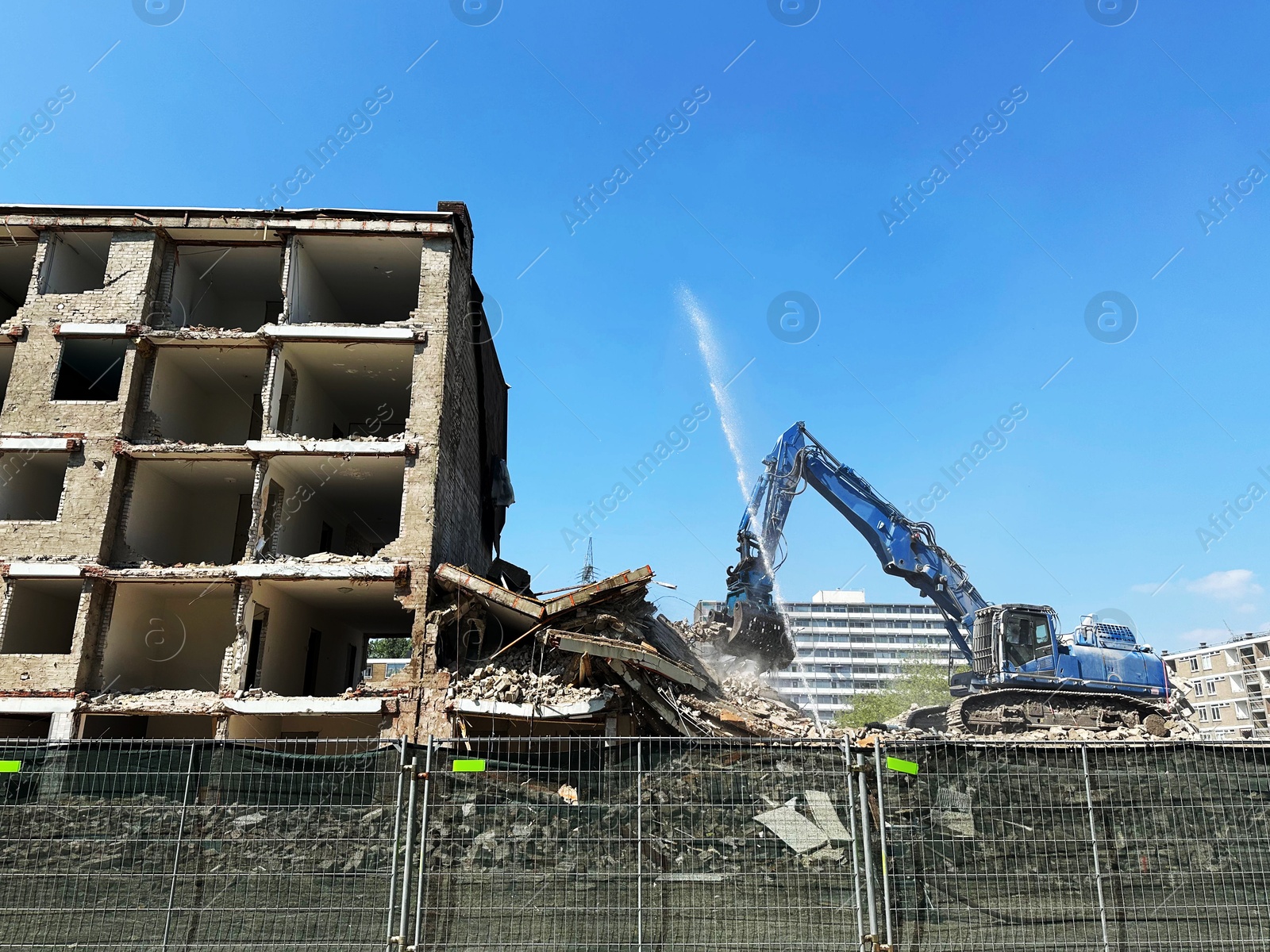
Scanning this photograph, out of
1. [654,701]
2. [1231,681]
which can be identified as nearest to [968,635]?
[654,701]

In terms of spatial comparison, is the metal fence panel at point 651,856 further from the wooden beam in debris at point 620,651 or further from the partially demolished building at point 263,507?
the partially demolished building at point 263,507

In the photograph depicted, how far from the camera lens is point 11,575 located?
17.8 meters

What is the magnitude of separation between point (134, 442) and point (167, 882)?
13.7 metres

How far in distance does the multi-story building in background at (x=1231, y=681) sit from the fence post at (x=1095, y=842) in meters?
68.0

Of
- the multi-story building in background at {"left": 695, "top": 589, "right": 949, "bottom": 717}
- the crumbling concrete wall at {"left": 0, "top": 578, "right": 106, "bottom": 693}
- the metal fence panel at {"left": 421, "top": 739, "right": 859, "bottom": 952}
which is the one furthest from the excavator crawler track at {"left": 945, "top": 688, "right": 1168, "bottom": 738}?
the multi-story building in background at {"left": 695, "top": 589, "right": 949, "bottom": 717}

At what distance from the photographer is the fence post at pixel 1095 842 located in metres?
7.41

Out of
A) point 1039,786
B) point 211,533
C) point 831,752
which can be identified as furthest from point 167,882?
point 211,533

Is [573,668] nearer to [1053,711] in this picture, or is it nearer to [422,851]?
[422,851]

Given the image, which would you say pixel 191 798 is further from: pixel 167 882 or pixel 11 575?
pixel 11 575

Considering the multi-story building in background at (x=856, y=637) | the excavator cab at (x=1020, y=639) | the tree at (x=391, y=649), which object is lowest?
the excavator cab at (x=1020, y=639)

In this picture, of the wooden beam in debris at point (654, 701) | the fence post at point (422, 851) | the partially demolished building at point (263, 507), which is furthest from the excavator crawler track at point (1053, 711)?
the fence post at point (422, 851)

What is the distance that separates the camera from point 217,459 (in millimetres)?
19031

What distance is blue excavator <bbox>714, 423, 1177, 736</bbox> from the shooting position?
21.7 metres

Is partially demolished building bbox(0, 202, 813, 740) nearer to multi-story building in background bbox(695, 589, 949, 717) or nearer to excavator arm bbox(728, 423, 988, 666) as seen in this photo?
excavator arm bbox(728, 423, 988, 666)
